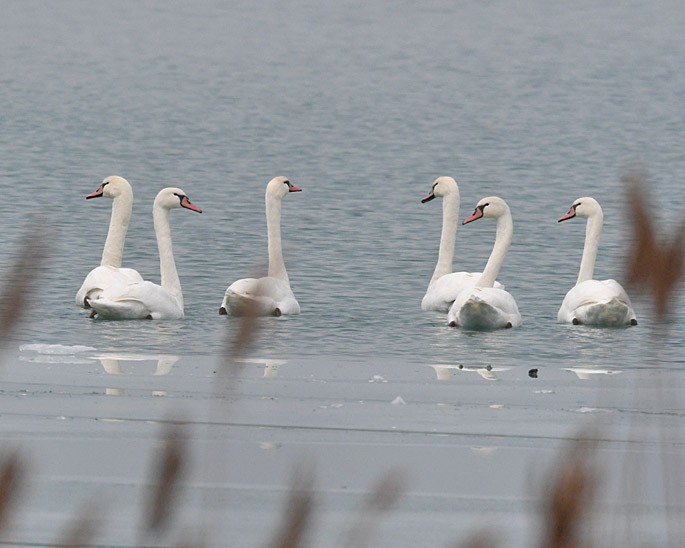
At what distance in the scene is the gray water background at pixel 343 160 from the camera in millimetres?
12852

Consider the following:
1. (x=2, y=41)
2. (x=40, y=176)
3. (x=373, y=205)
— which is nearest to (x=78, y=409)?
(x=373, y=205)

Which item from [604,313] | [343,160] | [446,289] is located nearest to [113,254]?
[446,289]

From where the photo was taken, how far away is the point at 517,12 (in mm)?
81625

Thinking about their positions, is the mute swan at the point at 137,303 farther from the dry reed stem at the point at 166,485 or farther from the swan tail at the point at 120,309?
the dry reed stem at the point at 166,485

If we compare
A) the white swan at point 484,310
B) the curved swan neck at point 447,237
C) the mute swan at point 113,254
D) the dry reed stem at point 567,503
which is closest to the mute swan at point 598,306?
the white swan at point 484,310

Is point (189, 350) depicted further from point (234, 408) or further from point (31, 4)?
point (31, 4)

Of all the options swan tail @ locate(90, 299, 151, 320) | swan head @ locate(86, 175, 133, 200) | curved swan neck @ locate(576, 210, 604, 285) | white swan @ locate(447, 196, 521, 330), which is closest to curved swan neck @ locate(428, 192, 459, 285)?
curved swan neck @ locate(576, 210, 604, 285)

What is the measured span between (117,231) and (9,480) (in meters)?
→ 12.8

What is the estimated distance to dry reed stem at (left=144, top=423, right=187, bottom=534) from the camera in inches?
106

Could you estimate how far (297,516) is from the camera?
263 centimetres

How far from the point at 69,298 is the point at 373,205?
26.4 ft

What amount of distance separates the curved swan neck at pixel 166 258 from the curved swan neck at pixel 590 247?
3.43 meters

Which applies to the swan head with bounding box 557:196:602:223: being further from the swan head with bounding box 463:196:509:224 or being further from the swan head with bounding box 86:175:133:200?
the swan head with bounding box 86:175:133:200

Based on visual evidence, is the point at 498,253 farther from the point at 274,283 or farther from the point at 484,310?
the point at 274,283
